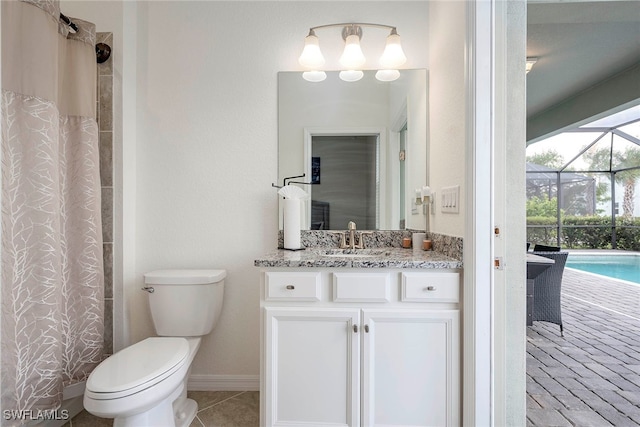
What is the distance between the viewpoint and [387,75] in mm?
2053

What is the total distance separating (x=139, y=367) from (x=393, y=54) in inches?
82.9

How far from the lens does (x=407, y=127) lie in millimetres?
2074

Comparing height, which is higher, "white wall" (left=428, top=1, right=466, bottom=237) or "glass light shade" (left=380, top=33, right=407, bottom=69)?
"glass light shade" (left=380, top=33, right=407, bottom=69)

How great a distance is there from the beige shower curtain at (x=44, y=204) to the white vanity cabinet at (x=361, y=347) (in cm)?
100

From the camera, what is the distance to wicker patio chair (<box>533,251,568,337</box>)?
43.4 inches

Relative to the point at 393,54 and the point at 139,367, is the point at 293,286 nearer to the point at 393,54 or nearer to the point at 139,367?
the point at 139,367

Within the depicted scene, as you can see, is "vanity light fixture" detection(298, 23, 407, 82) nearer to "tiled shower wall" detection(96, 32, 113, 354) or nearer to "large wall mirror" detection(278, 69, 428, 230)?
"large wall mirror" detection(278, 69, 428, 230)

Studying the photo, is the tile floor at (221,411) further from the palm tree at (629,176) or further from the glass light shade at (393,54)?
the glass light shade at (393,54)

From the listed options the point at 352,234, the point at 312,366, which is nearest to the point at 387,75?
the point at 352,234

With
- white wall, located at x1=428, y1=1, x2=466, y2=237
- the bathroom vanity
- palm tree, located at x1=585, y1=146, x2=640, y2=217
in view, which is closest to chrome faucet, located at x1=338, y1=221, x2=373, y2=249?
white wall, located at x1=428, y1=1, x2=466, y2=237

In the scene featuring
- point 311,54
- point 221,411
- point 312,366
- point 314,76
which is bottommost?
point 221,411

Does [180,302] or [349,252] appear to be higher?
[349,252]

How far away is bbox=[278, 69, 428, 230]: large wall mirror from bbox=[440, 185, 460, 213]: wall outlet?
291 mm

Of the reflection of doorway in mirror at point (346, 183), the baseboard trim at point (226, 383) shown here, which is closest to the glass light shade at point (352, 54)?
the reflection of doorway in mirror at point (346, 183)
